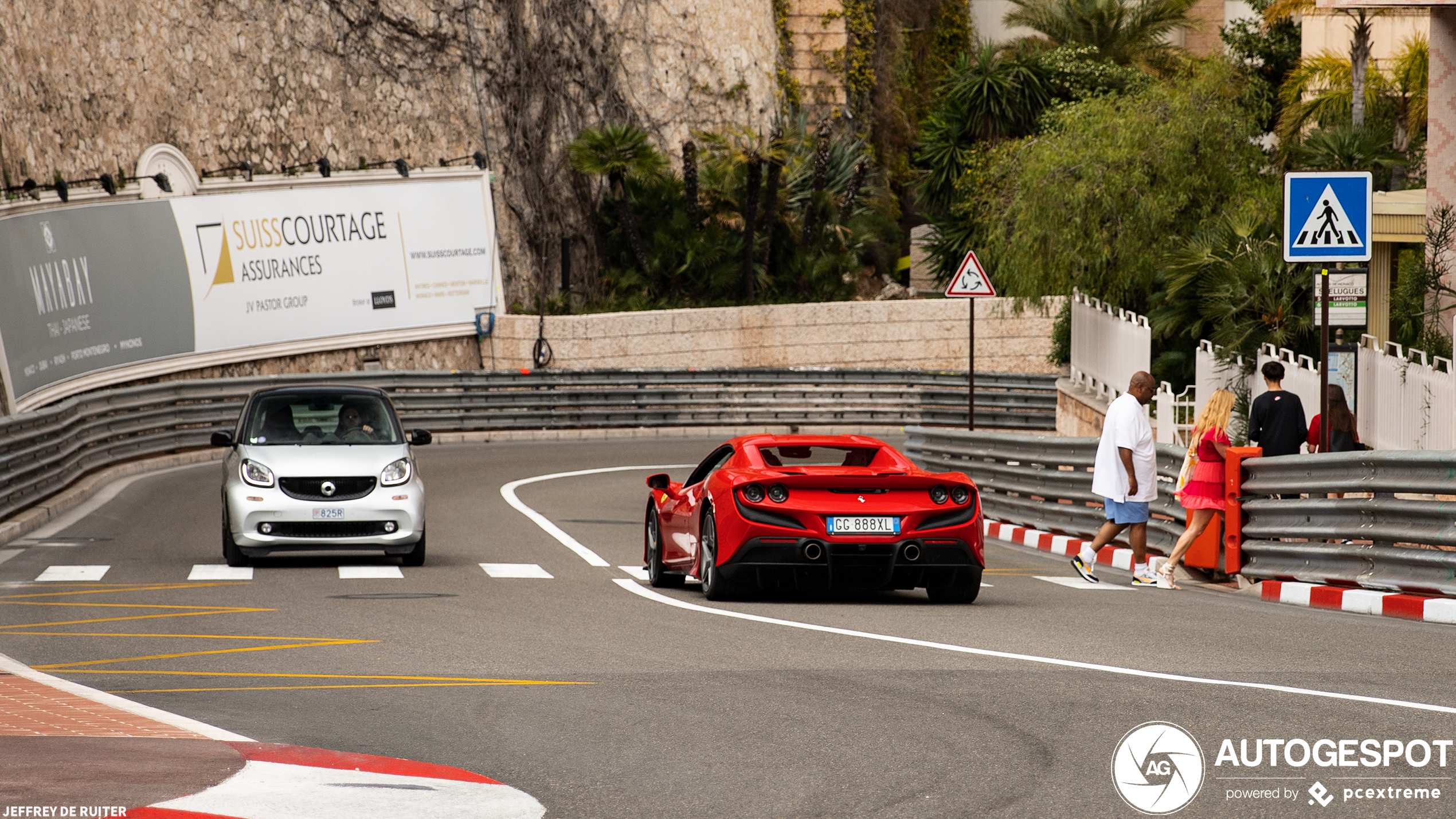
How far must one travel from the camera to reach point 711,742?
7145 mm

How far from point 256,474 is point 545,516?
5690 millimetres

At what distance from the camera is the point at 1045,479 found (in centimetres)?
1902

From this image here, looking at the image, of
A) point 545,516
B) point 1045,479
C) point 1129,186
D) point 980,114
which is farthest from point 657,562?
point 980,114

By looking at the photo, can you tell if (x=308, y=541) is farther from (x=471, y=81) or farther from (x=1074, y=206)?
(x=471, y=81)

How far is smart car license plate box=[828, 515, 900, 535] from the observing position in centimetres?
1193

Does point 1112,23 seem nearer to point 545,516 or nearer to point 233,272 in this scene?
point 233,272

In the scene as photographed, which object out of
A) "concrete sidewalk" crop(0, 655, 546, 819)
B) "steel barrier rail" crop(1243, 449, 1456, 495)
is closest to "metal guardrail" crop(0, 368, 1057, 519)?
"steel barrier rail" crop(1243, 449, 1456, 495)

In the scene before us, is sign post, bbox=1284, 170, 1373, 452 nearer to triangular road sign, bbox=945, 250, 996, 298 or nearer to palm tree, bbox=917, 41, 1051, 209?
triangular road sign, bbox=945, 250, 996, 298

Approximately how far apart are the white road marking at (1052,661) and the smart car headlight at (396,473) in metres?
3.37

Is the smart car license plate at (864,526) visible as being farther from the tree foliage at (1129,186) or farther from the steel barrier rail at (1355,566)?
the tree foliage at (1129,186)

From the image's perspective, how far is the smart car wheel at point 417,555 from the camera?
15.4 metres

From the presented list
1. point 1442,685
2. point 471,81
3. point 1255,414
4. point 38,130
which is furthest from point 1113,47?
point 1442,685

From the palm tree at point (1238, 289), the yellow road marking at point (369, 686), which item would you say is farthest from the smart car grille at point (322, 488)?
the palm tree at point (1238, 289)

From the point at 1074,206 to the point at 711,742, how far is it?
24473 mm
